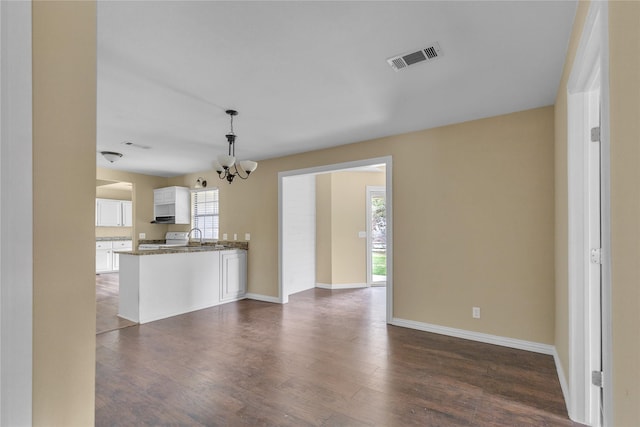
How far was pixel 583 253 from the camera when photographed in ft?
6.80

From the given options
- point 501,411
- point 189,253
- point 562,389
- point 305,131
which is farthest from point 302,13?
point 189,253

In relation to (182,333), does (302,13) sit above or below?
above

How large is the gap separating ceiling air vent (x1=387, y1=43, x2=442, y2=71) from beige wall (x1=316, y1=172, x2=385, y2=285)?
14.1 ft

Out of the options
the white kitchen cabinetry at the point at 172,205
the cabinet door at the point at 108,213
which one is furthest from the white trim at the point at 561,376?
the cabinet door at the point at 108,213

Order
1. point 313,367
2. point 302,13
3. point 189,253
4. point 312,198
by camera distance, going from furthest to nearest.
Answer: point 312,198 → point 189,253 → point 313,367 → point 302,13

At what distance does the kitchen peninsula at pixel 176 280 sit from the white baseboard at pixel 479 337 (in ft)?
9.41

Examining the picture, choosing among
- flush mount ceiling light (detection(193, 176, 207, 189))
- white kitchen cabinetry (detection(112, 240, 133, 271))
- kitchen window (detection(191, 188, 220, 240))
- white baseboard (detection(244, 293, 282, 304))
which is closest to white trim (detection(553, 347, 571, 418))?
white baseboard (detection(244, 293, 282, 304))

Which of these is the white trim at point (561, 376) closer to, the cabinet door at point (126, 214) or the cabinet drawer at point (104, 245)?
the cabinet drawer at point (104, 245)

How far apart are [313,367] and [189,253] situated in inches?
114

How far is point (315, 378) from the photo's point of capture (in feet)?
8.86

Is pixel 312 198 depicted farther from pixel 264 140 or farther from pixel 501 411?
pixel 501 411

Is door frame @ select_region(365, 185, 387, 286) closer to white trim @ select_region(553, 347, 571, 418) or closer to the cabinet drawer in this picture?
white trim @ select_region(553, 347, 571, 418)

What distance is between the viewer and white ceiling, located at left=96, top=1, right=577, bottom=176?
5.92 feet

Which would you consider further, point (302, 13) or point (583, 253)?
point (583, 253)
